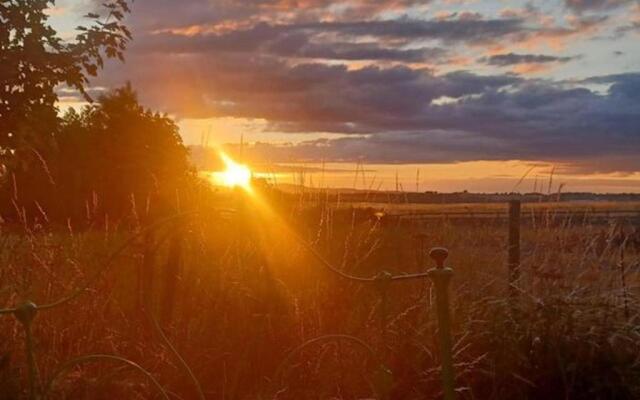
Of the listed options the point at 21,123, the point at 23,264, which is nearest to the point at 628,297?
the point at 23,264

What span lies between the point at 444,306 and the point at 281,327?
91.7 inches

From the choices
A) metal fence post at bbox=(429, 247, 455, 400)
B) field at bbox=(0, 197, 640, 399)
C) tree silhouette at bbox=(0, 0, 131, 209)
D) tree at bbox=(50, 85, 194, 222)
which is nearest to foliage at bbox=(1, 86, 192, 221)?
tree at bbox=(50, 85, 194, 222)

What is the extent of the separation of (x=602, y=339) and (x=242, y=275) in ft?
7.44

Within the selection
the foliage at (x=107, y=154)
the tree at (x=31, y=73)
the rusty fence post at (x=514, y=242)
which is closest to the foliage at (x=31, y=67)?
the tree at (x=31, y=73)

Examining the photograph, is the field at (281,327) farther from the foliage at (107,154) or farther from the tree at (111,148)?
the tree at (111,148)

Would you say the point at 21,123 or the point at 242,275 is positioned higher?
the point at 21,123

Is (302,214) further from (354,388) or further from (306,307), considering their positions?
(354,388)

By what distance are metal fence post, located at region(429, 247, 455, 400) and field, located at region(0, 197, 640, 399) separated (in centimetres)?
77

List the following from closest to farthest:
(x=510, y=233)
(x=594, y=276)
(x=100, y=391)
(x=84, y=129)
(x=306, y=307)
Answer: (x=100, y=391)
(x=306, y=307)
(x=594, y=276)
(x=510, y=233)
(x=84, y=129)

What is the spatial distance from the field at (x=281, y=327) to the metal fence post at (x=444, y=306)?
769 millimetres

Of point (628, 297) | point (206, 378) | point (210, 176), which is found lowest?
point (206, 378)

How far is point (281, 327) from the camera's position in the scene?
503cm

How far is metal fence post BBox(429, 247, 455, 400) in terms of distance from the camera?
2.79 metres

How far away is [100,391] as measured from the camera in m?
4.01
